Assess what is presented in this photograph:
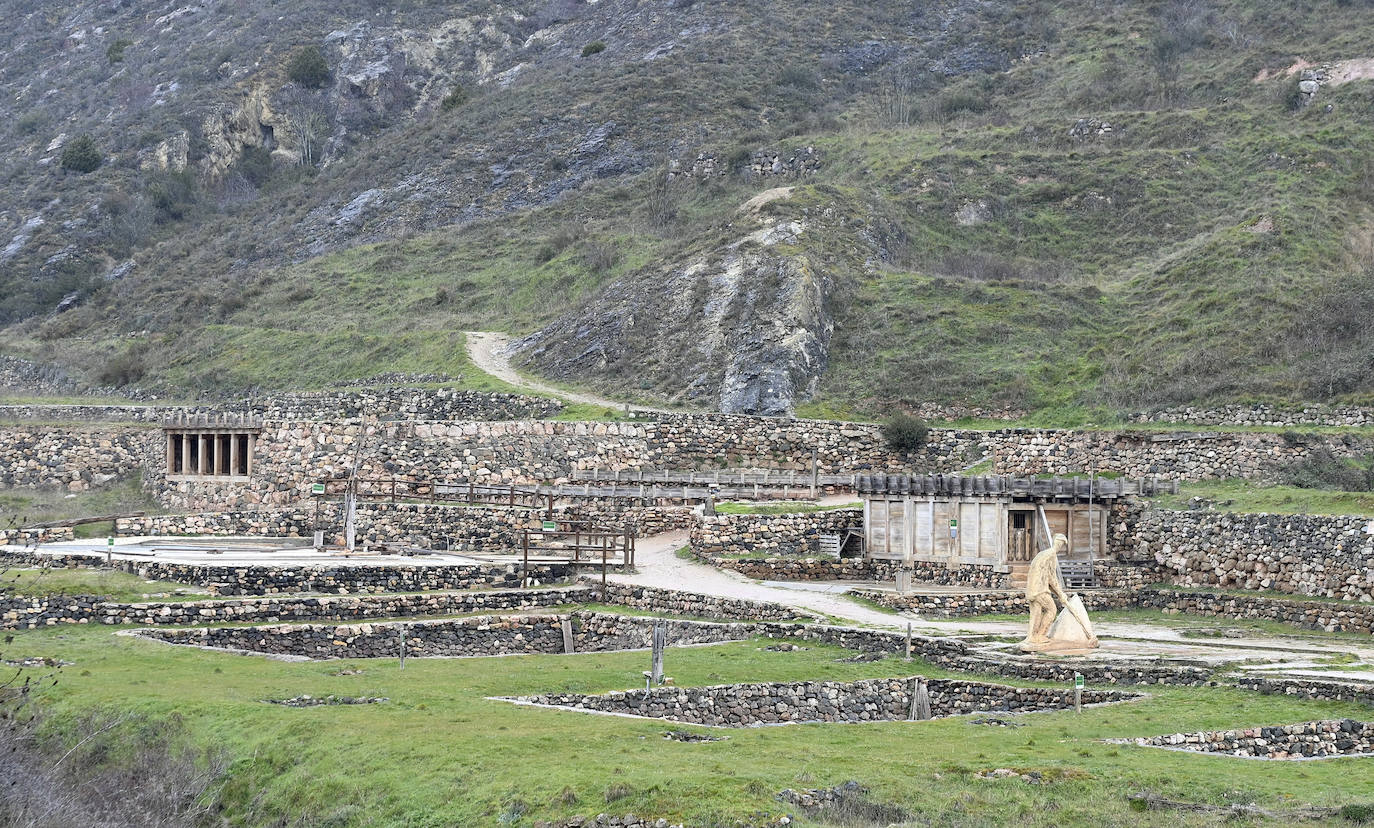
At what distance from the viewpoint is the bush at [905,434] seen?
55.4 meters

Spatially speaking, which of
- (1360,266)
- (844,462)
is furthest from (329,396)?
(1360,266)

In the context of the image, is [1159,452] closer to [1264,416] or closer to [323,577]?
[1264,416]

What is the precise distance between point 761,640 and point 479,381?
3333 cm

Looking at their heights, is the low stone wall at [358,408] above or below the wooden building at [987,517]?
above

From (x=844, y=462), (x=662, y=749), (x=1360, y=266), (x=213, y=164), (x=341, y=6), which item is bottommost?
(x=662, y=749)

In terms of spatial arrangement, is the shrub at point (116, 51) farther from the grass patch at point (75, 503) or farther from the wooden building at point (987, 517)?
the wooden building at point (987, 517)

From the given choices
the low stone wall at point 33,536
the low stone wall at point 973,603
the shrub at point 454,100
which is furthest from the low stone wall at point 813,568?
the shrub at point 454,100

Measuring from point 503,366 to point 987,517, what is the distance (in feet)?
106

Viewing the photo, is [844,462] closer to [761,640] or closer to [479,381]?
[479,381]

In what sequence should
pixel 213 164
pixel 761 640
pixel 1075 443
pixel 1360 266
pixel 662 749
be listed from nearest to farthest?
pixel 662 749 < pixel 761 640 < pixel 1075 443 < pixel 1360 266 < pixel 213 164

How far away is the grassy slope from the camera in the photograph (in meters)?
18.1

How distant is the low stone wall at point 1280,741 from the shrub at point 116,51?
14048 cm

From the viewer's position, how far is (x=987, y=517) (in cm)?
3975

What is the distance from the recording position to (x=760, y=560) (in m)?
41.6
